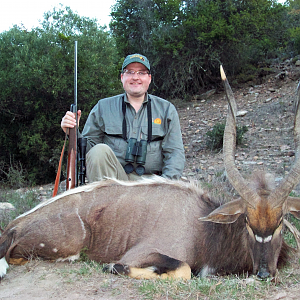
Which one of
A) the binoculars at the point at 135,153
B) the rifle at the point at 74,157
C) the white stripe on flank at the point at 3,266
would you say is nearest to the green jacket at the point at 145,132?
the binoculars at the point at 135,153

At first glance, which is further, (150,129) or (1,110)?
(1,110)

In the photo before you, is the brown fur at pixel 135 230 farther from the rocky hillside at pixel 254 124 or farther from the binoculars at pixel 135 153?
the rocky hillside at pixel 254 124

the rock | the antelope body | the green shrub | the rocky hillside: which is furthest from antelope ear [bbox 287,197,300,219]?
the green shrub

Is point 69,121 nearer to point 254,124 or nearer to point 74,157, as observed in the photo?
point 74,157

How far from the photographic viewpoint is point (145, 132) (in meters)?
5.00

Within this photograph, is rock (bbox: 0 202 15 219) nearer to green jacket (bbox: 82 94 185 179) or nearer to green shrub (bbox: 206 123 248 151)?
green jacket (bbox: 82 94 185 179)

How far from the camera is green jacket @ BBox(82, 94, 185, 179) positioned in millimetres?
4934

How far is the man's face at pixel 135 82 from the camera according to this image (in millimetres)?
5082

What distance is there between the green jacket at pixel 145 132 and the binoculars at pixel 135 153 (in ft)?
0.32

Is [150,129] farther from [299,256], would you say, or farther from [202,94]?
[202,94]

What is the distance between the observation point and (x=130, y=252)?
3.46m

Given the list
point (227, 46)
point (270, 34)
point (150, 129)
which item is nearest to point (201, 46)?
point (227, 46)

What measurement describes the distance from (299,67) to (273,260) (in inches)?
504

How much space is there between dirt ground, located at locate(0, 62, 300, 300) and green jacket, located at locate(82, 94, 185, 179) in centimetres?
173
